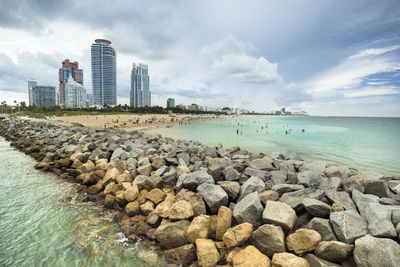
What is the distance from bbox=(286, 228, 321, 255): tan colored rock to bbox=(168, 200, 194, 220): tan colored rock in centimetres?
186

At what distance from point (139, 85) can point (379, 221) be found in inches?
6546

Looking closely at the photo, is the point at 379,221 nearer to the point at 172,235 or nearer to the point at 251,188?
the point at 251,188

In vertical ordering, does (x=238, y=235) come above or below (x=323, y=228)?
below

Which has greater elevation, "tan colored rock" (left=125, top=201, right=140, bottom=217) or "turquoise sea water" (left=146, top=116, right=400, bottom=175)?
"tan colored rock" (left=125, top=201, right=140, bottom=217)

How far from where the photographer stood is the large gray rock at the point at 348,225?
9.18 feet

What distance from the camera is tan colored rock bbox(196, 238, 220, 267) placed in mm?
2996

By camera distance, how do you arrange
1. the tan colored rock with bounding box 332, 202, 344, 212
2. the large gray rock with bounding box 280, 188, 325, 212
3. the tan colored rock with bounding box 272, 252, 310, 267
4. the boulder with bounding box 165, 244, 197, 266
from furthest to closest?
the large gray rock with bounding box 280, 188, 325, 212, the tan colored rock with bounding box 332, 202, 344, 212, the boulder with bounding box 165, 244, 197, 266, the tan colored rock with bounding box 272, 252, 310, 267

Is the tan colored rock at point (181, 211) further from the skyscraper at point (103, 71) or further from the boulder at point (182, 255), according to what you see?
the skyscraper at point (103, 71)

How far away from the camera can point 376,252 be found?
247 cm

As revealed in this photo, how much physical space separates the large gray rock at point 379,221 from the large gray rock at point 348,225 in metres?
0.09

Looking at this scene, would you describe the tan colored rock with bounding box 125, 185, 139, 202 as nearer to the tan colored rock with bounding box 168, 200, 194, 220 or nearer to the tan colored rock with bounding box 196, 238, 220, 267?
the tan colored rock with bounding box 168, 200, 194, 220

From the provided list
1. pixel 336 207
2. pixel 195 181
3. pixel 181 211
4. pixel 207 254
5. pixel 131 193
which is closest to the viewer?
pixel 207 254

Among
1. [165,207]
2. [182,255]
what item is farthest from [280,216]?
[165,207]

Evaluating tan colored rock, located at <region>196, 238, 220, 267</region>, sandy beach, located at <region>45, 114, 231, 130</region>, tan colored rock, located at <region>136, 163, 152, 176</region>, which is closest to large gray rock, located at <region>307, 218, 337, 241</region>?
tan colored rock, located at <region>196, 238, 220, 267</region>
